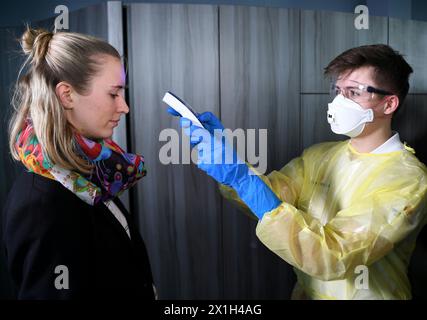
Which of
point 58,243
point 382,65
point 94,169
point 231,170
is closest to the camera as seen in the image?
point 58,243

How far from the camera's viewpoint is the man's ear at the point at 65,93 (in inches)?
34.7

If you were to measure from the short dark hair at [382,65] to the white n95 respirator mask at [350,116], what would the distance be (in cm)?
10

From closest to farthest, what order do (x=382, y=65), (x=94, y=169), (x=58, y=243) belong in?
(x=58, y=243), (x=94, y=169), (x=382, y=65)

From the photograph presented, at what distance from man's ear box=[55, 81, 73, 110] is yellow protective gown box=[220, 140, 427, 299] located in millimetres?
642

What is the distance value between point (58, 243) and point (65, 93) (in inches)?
15.0

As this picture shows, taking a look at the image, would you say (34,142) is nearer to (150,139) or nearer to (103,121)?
(103,121)

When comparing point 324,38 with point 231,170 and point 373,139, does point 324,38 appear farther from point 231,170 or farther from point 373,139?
point 231,170

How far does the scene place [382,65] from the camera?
120 centimetres

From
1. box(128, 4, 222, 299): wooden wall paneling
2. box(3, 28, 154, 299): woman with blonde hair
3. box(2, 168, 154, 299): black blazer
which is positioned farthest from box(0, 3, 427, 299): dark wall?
box(2, 168, 154, 299): black blazer

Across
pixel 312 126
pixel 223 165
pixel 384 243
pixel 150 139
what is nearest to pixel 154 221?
pixel 150 139

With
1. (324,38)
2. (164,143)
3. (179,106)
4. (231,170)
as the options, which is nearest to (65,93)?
(179,106)

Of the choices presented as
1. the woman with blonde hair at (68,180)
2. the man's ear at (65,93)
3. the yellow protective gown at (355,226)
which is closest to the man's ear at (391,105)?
the yellow protective gown at (355,226)

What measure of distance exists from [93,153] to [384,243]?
890mm

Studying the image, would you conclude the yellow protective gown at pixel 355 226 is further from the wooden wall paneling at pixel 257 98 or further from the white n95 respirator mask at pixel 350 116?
the wooden wall paneling at pixel 257 98
